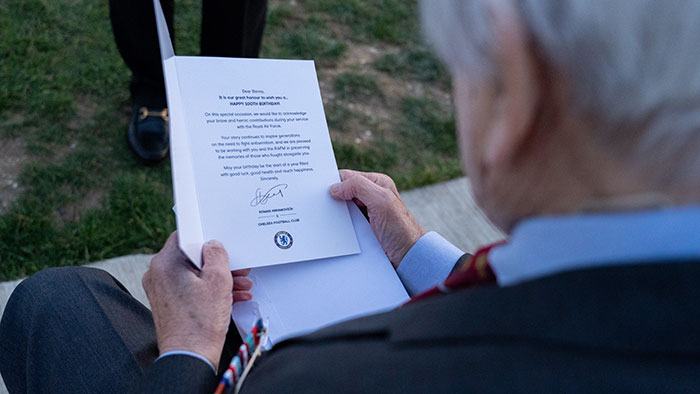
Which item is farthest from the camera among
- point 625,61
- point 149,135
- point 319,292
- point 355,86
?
point 355,86

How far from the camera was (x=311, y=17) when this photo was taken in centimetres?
323

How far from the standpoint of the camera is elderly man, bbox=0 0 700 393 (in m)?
0.51

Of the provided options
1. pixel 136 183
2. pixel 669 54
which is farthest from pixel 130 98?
pixel 669 54

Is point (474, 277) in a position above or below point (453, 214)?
above

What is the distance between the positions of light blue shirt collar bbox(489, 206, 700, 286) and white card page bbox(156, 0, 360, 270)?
61cm

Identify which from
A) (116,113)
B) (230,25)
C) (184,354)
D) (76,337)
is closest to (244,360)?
(184,354)

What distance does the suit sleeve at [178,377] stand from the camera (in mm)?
838

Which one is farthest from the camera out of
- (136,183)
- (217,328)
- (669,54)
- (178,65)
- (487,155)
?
(136,183)

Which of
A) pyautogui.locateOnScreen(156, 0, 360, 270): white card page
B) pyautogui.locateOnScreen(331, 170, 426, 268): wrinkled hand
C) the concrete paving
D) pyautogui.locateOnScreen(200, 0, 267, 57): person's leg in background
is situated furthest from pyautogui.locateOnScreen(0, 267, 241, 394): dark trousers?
the concrete paving

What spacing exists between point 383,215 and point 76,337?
65 cm

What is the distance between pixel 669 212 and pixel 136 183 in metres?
2.03

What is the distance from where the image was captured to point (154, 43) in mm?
2164

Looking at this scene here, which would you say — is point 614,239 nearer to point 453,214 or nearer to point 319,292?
point 319,292

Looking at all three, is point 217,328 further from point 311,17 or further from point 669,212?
point 311,17
